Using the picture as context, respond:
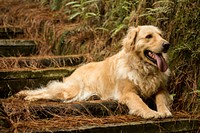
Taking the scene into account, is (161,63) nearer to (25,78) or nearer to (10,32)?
(25,78)

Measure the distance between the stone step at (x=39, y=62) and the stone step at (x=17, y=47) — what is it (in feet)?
2.24

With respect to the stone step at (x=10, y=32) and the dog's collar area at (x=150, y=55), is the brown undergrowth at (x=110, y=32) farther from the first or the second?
the dog's collar area at (x=150, y=55)

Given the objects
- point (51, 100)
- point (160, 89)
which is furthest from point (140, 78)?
point (51, 100)

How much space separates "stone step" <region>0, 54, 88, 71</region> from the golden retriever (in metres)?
0.75

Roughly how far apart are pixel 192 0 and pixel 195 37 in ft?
1.83

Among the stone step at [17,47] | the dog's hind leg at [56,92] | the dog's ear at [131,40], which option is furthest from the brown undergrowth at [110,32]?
the dog's hind leg at [56,92]

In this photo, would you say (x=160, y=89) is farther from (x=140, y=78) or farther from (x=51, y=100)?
(x=51, y=100)

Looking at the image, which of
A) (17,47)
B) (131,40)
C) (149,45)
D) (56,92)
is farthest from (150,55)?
(17,47)

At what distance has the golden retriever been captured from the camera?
426 centimetres

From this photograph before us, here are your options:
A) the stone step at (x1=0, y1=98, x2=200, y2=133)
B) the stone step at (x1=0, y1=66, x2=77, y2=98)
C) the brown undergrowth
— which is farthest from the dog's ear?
the stone step at (x1=0, y1=66, x2=77, y2=98)

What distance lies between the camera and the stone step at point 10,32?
730cm

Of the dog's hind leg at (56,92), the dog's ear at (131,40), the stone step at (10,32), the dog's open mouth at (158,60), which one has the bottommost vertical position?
the dog's hind leg at (56,92)

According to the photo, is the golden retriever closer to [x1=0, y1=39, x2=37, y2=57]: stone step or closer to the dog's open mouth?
the dog's open mouth

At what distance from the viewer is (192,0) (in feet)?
15.5
